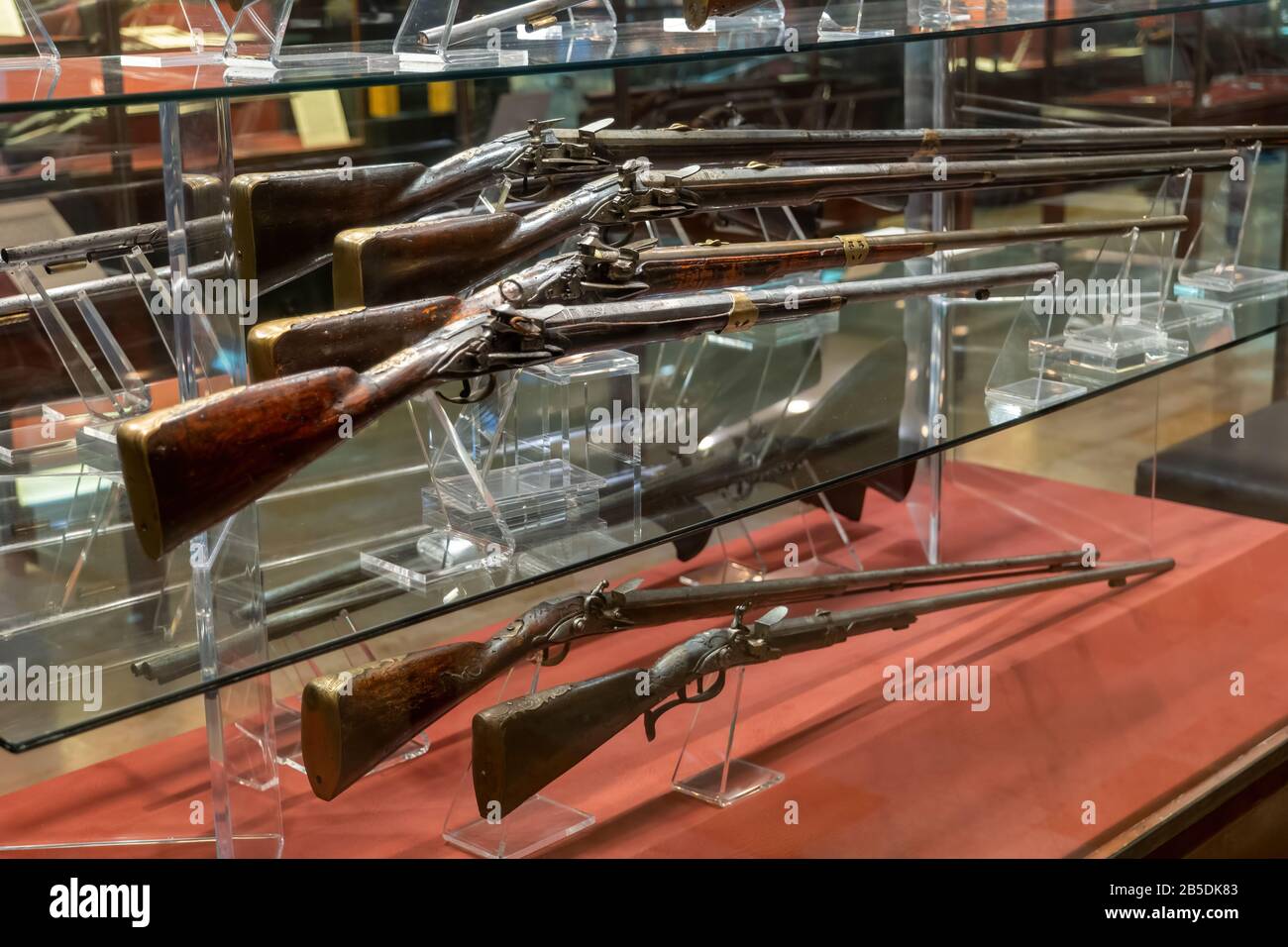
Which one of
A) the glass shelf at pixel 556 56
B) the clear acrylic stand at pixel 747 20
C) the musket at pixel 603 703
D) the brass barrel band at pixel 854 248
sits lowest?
the musket at pixel 603 703

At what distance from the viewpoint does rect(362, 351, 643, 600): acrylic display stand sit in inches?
83.1

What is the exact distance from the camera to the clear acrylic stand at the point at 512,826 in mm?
2488

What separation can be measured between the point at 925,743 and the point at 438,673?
1.22 m

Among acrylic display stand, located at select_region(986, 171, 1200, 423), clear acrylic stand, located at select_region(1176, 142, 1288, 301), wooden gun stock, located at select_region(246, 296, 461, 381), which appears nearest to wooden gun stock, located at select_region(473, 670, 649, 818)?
wooden gun stock, located at select_region(246, 296, 461, 381)

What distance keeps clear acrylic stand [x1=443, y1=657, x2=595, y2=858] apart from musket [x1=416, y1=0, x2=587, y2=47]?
1062 millimetres

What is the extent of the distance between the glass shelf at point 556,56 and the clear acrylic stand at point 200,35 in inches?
2.5

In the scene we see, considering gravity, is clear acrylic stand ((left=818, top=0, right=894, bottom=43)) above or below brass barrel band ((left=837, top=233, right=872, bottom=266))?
above

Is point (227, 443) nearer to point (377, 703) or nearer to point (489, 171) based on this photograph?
point (377, 703)

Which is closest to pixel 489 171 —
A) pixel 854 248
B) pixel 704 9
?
pixel 704 9

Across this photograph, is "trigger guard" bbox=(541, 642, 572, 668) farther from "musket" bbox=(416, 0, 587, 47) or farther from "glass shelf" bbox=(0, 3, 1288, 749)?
"musket" bbox=(416, 0, 587, 47)

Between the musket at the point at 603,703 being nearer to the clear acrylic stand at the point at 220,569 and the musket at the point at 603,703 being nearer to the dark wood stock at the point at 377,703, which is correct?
the dark wood stock at the point at 377,703

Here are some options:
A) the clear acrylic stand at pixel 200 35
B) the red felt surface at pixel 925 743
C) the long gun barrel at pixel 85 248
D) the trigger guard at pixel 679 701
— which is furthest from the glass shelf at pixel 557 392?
the red felt surface at pixel 925 743

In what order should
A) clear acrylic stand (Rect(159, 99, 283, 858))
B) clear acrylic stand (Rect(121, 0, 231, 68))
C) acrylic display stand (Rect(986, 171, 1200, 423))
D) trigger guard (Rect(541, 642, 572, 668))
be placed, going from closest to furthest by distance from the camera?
clear acrylic stand (Rect(159, 99, 283, 858))
clear acrylic stand (Rect(121, 0, 231, 68))
trigger guard (Rect(541, 642, 572, 668))
acrylic display stand (Rect(986, 171, 1200, 423))

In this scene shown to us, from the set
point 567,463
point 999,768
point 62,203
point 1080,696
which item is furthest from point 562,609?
point 62,203
